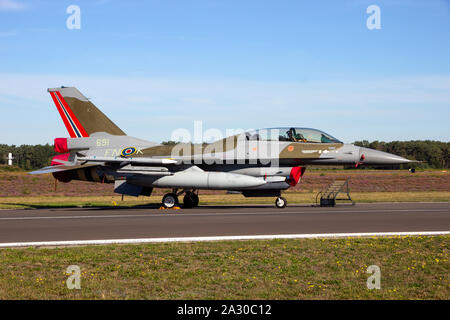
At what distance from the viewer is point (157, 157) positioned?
23078 millimetres

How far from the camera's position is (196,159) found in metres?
22.3

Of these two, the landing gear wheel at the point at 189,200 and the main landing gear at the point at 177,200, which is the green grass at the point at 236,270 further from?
the landing gear wheel at the point at 189,200

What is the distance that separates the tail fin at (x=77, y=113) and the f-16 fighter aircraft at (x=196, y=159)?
0.05 m

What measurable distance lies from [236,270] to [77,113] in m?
18.4

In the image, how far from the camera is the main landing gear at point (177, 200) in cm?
2256

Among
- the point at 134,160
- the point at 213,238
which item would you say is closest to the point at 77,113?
the point at 134,160

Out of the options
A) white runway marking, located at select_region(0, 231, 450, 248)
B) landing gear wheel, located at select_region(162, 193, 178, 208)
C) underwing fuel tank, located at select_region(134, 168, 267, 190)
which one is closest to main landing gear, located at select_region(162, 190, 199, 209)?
landing gear wheel, located at select_region(162, 193, 178, 208)

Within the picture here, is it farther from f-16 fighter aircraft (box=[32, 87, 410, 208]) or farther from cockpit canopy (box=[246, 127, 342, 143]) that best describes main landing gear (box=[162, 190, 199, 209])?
cockpit canopy (box=[246, 127, 342, 143])

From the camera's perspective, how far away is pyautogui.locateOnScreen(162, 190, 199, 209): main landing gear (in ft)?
74.0

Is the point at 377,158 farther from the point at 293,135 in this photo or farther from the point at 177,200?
the point at 177,200

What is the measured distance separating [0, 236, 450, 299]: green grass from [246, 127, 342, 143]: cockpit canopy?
11.2 metres

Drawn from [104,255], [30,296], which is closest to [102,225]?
[104,255]

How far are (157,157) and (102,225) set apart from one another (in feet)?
28.3
